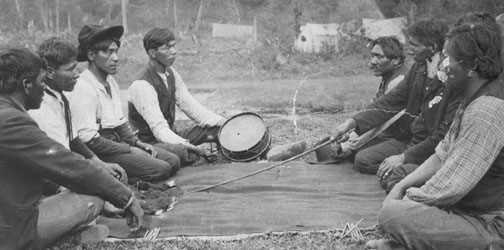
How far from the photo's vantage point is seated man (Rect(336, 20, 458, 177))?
4152 millimetres

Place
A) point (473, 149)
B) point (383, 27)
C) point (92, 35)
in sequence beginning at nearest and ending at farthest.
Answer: point (473, 149), point (92, 35), point (383, 27)

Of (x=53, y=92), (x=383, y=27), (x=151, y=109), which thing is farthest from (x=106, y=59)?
(x=383, y=27)

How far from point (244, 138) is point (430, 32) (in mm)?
2009

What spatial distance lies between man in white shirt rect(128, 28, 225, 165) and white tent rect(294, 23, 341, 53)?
31.5 ft

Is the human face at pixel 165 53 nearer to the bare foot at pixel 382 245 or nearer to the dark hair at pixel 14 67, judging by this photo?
the dark hair at pixel 14 67

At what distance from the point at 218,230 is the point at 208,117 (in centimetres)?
232

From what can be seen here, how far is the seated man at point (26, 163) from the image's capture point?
2.75 metres

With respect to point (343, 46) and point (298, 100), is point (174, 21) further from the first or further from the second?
point (298, 100)

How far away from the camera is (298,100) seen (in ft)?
33.8

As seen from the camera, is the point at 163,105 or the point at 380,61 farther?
the point at 163,105

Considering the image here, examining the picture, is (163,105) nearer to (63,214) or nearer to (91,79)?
(91,79)

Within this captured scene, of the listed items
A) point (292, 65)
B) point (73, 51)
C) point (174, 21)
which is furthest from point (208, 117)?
point (174, 21)

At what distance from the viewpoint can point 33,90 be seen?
2918 mm

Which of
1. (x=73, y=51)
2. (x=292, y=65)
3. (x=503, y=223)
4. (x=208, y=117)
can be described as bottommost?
(x=292, y=65)
